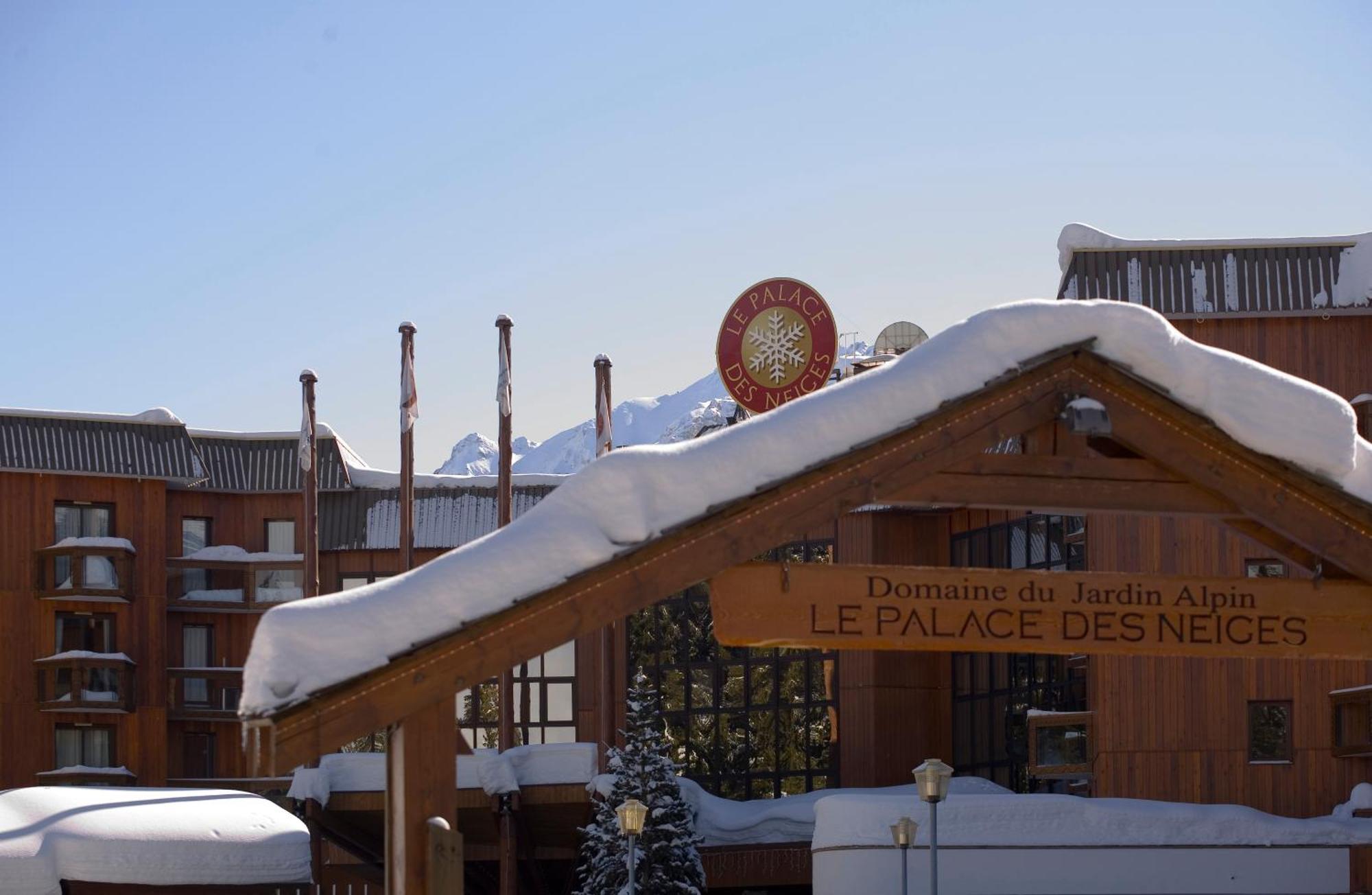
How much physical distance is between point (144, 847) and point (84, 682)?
60.8 ft

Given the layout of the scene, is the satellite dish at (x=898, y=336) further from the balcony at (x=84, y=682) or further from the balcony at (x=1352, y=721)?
the balcony at (x=84, y=682)

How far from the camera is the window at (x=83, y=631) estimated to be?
41188mm

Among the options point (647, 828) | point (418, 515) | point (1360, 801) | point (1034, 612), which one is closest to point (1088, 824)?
point (1360, 801)

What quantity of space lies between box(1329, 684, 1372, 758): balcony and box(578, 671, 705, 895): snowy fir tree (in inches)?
396

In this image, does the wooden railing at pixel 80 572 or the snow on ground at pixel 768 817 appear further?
the wooden railing at pixel 80 572

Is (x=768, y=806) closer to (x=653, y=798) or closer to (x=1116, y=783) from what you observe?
(x=653, y=798)

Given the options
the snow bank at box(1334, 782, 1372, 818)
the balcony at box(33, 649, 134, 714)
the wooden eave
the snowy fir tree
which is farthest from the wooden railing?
the wooden eave

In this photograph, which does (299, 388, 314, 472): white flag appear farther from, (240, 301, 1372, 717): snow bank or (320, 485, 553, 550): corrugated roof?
(240, 301, 1372, 717): snow bank

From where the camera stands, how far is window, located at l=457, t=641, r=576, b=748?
1490 inches

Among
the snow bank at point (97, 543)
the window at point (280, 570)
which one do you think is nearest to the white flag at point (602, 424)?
the window at point (280, 570)

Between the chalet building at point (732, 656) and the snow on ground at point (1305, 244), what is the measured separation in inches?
1.8

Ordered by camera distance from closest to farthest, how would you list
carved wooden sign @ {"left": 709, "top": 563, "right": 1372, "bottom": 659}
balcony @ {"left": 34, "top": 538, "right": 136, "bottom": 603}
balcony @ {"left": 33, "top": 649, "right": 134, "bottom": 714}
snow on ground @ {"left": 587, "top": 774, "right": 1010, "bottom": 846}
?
carved wooden sign @ {"left": 709, "top": 563, "right": 1372, "bottom": 659} < snow on ground @ {"left": 587, "top": 774, "right": 1010, "bottom": 846} < balcony @ {"left": 33, "top": 649, "right": 134, "bottom": 714} < balcony @ {"left": 34, "top": 538, "right": 136, "bottom": 603}

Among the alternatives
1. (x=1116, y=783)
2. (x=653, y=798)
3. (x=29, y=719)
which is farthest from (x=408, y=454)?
(x=1116, y=783)

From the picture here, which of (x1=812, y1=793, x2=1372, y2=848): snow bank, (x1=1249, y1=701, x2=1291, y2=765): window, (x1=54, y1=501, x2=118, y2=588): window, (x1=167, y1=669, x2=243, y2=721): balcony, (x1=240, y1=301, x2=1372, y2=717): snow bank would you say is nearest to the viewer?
(x1=240, y1=301, x2=1372, y2=717): snow bank
